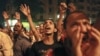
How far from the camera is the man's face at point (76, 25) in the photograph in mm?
1562

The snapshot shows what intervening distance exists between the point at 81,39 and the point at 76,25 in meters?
0.09

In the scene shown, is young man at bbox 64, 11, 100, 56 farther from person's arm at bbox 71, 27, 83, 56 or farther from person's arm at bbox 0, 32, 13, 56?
person's arm at bbox 0, 32, 13, 56

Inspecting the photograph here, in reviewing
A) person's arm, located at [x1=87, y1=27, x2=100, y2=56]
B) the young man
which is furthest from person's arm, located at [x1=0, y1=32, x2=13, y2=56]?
person's arm, located at [x1=87, y1=27, x2=100, y2=56]

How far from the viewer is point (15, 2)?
40.2 feet

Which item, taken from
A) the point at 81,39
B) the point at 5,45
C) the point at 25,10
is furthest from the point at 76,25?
the point at 25,10

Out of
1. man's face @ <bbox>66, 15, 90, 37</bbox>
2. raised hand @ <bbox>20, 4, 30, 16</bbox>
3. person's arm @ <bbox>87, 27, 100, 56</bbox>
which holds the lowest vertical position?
raised hand @ <bbox>20, 4, 30, 16</bbox>

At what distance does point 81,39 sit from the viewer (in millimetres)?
1535

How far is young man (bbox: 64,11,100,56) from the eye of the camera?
60.3 inches

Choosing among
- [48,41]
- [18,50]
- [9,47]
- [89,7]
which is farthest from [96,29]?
[89,7]

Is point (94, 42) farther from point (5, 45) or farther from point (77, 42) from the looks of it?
point (5, 45)

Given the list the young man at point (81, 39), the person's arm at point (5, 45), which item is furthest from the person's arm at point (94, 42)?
the person's arm at point (5, 45)

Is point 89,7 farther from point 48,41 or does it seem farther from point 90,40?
point 90,40

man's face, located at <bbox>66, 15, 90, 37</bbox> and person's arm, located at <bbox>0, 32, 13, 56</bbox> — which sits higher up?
man's face, located at <bbox>66, 15, 90, 37</bbox>

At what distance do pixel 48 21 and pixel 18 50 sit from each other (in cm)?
120
